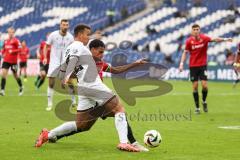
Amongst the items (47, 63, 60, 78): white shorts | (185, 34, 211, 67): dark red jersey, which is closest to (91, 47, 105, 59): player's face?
(47, 63, 60, 78): white shorts

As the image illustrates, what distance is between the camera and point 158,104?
21.6 meters

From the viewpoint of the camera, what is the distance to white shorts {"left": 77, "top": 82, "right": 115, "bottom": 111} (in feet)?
36.1

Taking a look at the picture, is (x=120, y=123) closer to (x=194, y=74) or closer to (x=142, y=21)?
(x=194, y=74)

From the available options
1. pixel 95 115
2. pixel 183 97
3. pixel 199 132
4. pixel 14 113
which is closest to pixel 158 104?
pixel 183 97

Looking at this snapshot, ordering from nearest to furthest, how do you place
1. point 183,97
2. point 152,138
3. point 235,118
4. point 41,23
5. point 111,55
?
Result: point 152,138 < point 235,118 < point 183,97 < point 111,55 < point 41,23

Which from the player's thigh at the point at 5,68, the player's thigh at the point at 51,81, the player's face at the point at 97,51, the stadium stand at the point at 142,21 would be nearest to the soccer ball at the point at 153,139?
the player's face at the point at 97,51

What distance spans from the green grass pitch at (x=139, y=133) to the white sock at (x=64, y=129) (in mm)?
200

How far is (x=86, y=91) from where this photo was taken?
1104 centimetres

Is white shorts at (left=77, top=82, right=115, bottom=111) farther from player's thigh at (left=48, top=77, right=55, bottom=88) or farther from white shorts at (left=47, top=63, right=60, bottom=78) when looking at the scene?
player's thigh at (left=48, top=77, right=55, bottom=88)

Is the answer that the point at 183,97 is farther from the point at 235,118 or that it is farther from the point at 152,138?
the point at 152,138

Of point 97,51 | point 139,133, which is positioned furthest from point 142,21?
point 97,51

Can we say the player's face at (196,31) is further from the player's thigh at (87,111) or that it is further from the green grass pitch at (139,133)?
the player's thigh at (87,111)

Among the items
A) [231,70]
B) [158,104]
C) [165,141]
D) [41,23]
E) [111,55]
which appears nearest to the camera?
[165,141]

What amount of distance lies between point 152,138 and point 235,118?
266 inches
